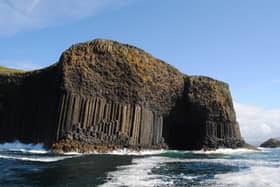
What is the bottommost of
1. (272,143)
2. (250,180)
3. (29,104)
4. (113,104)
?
(250,180)

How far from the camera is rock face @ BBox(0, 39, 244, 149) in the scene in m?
36.2

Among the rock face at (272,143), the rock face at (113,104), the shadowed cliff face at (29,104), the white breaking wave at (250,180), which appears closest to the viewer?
the white breaking wave at (250,180)

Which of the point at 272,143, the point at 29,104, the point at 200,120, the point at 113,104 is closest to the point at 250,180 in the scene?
the point at 113,104

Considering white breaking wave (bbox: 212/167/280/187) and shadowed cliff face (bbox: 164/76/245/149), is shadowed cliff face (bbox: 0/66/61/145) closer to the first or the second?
shadowed cliff face (bbox: 164/76/245/149)

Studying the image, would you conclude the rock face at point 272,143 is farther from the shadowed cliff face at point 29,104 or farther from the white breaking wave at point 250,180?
the white breaking wave at point 250,180

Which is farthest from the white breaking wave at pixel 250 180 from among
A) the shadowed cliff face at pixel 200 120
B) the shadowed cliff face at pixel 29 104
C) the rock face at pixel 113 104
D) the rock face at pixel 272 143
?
the rock face at pixel 272 143

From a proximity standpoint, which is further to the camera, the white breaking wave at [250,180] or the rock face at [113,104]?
the rock face at [113,104]

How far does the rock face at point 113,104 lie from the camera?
36.2 meters

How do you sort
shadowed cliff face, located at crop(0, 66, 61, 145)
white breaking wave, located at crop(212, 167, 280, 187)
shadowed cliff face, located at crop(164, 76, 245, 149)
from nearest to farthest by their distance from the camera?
white breaking wave, located at crop(212, 167, 280, 187)
shadowed cliff face, located at crop(0, 66, 61, 145)
shadowed cliff face, located at crop(164, 76, 245, 149)

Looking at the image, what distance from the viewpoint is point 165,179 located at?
52.1 ft

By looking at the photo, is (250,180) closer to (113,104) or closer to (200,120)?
(113,104)

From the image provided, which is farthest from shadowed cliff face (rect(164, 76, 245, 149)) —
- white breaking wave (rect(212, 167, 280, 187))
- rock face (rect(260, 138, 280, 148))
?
rock face (rect(260, 138, 280, 148))

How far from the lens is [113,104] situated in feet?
127

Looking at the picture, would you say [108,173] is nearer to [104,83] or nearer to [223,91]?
[104,83]
